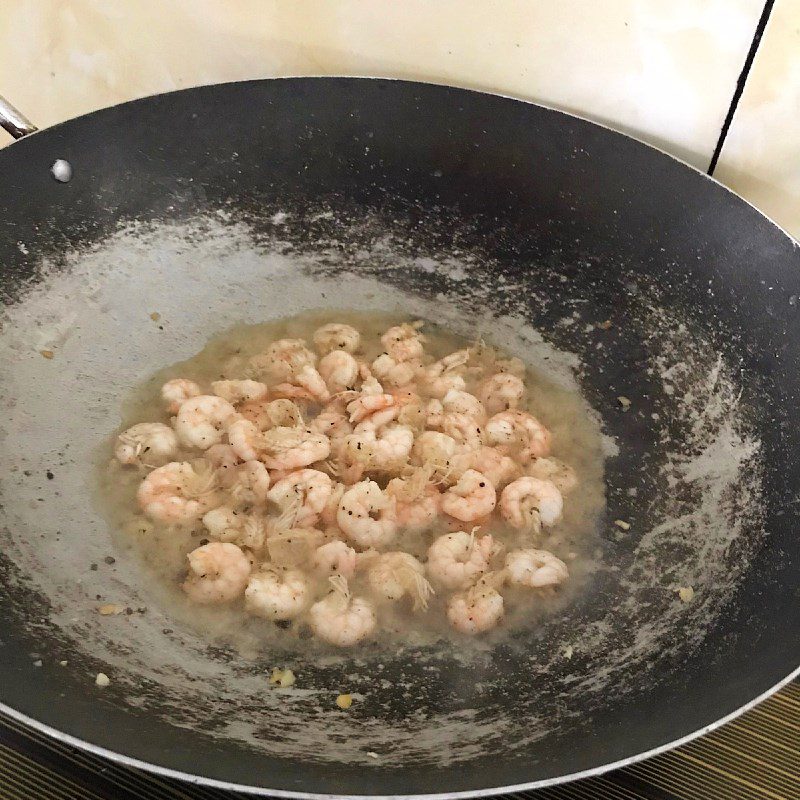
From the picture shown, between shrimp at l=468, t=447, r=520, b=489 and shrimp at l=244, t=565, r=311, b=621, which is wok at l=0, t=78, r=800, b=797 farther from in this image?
shrimp at l=468, t=447, r=520, b=489

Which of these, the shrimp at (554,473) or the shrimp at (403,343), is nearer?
the shrimp at (554,473)

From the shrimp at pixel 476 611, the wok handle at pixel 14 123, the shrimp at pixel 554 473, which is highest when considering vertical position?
the wok handle at pixel 14 123

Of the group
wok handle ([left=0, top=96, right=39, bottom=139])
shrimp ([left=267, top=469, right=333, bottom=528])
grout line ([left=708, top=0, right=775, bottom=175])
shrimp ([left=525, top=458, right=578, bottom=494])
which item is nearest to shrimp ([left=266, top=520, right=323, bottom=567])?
shrimp ([left=267, top=469, right=333, bottom=528])

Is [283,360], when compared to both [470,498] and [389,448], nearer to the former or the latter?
[389,448]

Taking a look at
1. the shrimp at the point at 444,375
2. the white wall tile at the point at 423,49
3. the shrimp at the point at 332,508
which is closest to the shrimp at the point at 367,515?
the shrimp at the point at 332,508

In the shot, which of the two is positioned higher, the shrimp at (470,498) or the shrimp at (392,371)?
the shrimp at (392,371)

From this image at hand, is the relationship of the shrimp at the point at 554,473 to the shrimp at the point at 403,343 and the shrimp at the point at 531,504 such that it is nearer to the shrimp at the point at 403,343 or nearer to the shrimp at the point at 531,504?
the shrimp at the point at 531,504
